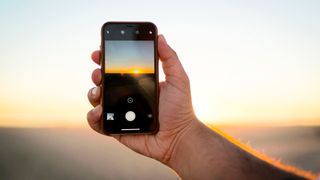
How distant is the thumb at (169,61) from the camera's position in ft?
15.7

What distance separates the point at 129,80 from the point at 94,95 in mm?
375

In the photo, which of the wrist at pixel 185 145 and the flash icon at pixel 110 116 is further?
the flash icon at pixel 110 116

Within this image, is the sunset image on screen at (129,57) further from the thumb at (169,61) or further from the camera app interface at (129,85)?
the thumb at (169,61)

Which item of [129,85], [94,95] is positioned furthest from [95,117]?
[129,85]

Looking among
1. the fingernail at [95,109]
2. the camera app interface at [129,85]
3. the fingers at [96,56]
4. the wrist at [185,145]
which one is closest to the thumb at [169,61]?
the camera app interface at [129,85]

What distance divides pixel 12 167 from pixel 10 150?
16734 millimetres

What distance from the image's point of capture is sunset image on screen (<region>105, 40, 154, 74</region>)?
491 cm

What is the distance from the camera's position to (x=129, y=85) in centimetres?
496

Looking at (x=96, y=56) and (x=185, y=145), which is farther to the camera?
(x=96, y=56)

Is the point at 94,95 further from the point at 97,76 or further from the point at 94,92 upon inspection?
the point at 97,76

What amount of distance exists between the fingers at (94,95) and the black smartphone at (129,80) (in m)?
0.05

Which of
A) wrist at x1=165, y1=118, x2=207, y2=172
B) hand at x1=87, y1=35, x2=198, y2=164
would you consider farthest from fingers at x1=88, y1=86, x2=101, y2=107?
wrist at x1=165, y1=118, x2=207, y2=172

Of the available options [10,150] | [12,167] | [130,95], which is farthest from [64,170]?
[130,95]

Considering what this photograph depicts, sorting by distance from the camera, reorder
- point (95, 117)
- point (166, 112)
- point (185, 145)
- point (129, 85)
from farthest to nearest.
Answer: point (129, 85) → point (166, 112) → point (95, 117) → point (185, 145)
